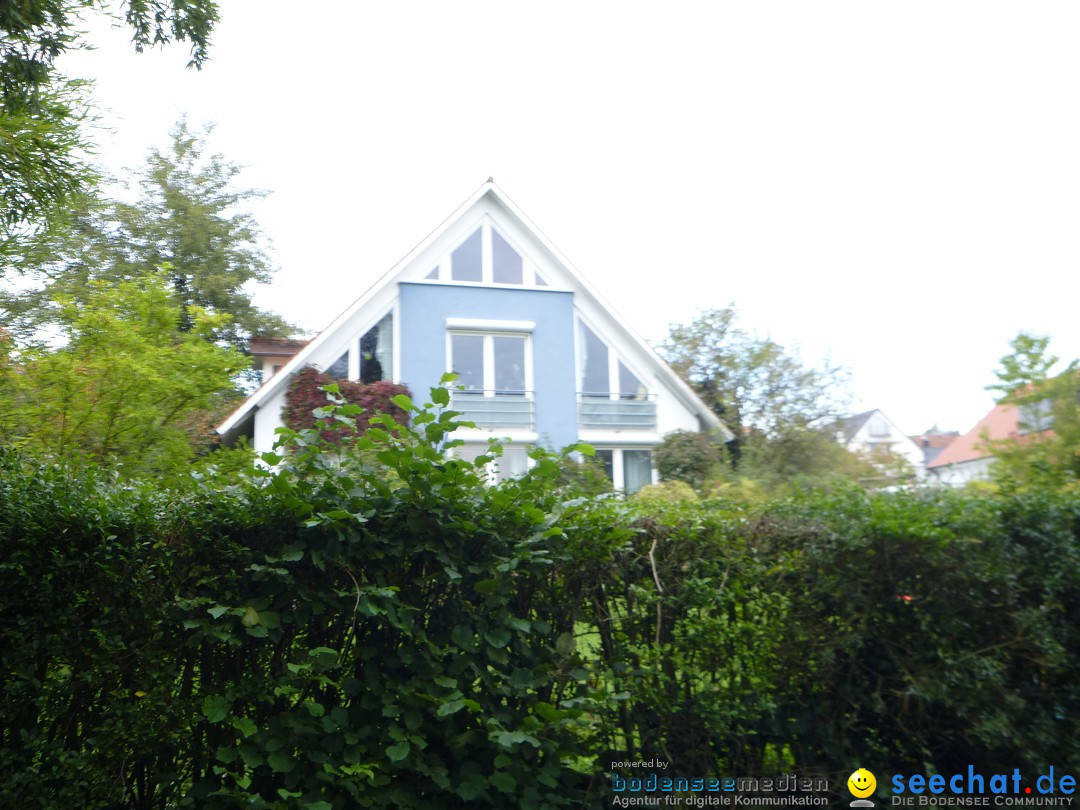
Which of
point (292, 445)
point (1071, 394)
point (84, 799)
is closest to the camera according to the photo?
point (84, 799)

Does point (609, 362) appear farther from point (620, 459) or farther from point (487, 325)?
point (487, 325)

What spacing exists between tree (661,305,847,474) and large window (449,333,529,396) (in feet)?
19.6

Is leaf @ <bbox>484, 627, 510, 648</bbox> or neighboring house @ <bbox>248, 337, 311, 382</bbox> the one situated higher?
neighboring house @ <bbox>248, 337, 311, 382</bbox>

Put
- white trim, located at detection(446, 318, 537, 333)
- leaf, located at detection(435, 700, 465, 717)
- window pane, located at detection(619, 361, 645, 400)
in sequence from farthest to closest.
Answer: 1. window pane, located at detection(619, 361, 645, 400)
2. white trim, located at detection(446, 318, 537, 333)
3. leaf, located at detection(435, 700, 465, 717)

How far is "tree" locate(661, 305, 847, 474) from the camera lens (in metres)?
19.9

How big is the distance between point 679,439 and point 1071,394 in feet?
44.7

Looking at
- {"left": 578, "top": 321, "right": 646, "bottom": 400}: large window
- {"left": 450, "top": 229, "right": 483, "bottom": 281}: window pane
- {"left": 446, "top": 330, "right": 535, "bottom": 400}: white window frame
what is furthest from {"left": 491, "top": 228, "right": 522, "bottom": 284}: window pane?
{"left": 578, "top": 321, "right": 646, "bottom": 400}: large window

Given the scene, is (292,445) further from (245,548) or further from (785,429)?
(785,429)

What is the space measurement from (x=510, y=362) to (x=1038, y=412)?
1466 cm

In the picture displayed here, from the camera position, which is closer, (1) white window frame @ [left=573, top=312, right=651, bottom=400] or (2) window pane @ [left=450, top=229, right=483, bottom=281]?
(2) window pane @ [left=450, top=229, right=483, bottom=281]

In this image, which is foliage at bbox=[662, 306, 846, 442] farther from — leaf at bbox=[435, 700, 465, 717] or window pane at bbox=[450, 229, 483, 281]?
leaf at bbox=[435, 700, 465, 717]

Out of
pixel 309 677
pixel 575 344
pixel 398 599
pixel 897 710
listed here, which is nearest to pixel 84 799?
pixel 309 677

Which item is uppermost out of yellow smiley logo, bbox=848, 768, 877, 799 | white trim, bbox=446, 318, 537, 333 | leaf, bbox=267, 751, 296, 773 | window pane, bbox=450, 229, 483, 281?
window pane, bbox=450, 229, 483, 281

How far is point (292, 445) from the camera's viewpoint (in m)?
4.03
